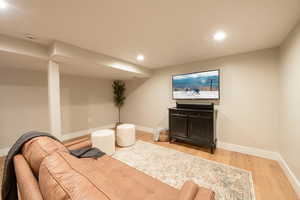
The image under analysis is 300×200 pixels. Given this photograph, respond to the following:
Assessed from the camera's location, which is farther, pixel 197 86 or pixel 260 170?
pixel 197 86

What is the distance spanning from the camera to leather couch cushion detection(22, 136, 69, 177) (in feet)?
3.20

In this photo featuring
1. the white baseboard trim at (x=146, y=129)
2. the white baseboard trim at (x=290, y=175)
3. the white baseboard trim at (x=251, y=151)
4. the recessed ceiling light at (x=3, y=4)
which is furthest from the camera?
the white baseboard trim at (x=146, y=129)

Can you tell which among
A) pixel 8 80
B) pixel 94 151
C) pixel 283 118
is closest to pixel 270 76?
pixel 283 118

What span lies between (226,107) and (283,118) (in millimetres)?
965

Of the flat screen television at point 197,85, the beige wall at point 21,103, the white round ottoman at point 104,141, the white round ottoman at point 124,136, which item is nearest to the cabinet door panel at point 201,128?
the flat screen television at point 197,85

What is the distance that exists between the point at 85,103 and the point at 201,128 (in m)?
3.81

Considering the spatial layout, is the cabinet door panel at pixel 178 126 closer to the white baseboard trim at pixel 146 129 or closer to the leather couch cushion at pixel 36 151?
the white baseboard trim at pixel 146 129

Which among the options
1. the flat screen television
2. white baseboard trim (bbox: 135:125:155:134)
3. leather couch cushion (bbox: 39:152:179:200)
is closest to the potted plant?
white baseboard trim (bbox: 135:125:155:134)

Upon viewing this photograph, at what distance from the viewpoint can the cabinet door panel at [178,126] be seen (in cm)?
317

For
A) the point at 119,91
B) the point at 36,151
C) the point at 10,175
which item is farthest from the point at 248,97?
the point at 119,91

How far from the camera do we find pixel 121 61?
10.7 feet

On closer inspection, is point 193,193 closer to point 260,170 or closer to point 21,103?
point 260,170

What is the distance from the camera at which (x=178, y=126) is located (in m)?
3.29

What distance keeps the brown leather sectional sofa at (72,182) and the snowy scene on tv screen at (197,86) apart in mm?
2575
